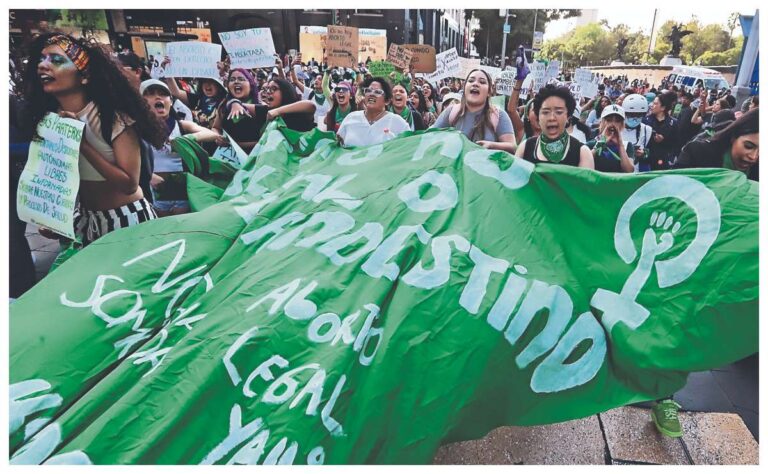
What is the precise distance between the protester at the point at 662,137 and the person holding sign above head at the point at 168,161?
14.6 feet

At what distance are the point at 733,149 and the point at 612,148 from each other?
1.01 metres

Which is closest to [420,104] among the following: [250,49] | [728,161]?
[250,49]

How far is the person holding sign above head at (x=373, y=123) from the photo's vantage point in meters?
3.71

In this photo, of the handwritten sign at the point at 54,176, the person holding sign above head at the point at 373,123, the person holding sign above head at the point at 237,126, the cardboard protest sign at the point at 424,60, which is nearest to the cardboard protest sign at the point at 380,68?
the cardboard protest sign at the point at 424,60

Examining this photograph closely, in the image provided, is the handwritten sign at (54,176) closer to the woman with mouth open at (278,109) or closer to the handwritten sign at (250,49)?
the woman with mouth open at (278,109)

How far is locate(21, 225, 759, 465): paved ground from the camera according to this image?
7.44ft

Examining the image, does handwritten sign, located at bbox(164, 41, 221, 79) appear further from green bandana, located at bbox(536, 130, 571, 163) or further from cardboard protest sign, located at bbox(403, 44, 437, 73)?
cardboard protest sign, located at bbox(403, 44, 437, 73)

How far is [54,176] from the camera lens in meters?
2.13

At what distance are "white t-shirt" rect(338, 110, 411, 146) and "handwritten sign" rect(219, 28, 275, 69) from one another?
262 cm

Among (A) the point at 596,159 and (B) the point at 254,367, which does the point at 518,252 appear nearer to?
(B) the point at 254,367

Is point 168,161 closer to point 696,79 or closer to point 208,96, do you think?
point 208,96

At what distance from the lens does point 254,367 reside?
1701mm

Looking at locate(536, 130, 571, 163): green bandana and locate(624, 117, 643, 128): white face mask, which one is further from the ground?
locate(536, 130, 571, 163): green bandana

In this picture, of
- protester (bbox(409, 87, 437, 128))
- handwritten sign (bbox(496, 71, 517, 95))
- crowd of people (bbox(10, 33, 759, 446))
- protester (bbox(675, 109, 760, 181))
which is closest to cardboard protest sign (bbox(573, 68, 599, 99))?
handwritten sign (bbox(496, 71, 517, 95))
